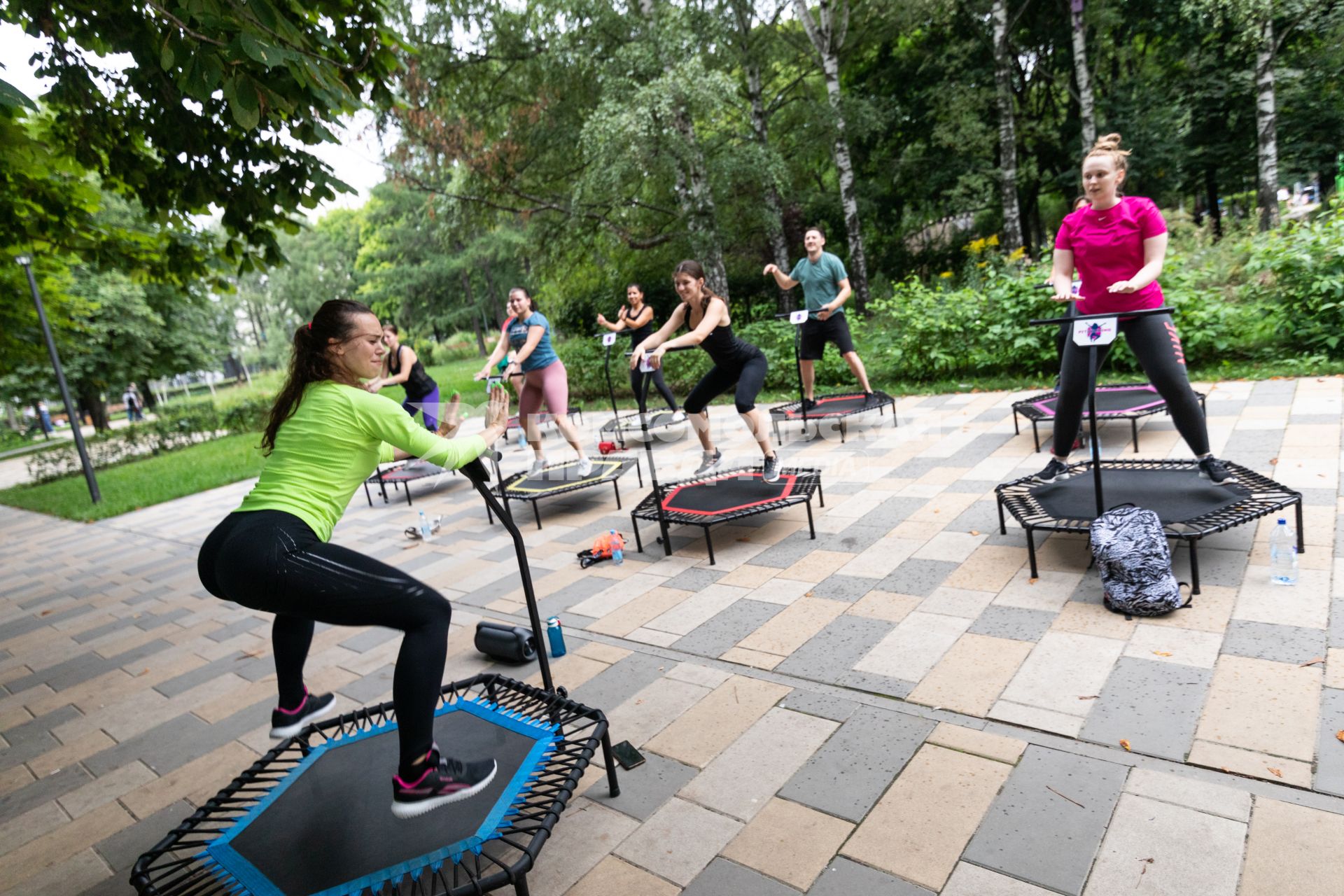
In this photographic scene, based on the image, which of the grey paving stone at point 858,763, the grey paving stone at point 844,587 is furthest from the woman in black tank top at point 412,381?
the grey paving stone at point 858,763

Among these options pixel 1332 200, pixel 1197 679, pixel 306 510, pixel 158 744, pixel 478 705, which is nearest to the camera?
pixel 306 510

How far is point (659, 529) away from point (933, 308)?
5260 millimetres

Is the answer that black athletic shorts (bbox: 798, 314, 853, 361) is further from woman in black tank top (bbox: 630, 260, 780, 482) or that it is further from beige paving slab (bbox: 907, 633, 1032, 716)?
beige paving slab (bbox: 907, 633, 1032, 716)

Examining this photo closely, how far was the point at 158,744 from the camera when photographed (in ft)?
10.9

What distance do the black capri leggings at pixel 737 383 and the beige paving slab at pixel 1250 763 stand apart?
132 inches

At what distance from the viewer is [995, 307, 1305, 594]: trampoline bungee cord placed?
3.21 metres

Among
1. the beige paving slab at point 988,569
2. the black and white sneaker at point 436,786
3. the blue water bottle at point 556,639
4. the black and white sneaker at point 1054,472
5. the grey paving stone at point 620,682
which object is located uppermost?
the black and white sneaker at point 1054,472

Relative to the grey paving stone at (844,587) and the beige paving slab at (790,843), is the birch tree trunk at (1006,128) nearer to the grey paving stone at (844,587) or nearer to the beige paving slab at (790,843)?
the grey paving stone at (844,587)

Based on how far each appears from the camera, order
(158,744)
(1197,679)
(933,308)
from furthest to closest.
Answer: (933,308) → (158,744) → (1197,679)

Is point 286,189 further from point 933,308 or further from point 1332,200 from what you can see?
point 1332,200

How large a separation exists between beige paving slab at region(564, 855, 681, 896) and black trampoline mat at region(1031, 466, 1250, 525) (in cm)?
253

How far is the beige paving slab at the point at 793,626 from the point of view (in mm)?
3275

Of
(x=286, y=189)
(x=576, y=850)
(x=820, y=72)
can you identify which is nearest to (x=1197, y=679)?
(x=576, y=850)

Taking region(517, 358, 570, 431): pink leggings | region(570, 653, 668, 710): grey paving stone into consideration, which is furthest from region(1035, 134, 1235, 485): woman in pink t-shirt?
region(517, 358, 570, 431): pink leggings
